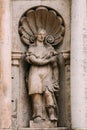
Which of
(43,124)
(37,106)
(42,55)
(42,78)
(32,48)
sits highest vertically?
(32,48)

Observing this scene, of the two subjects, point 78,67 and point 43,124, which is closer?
point 78,67

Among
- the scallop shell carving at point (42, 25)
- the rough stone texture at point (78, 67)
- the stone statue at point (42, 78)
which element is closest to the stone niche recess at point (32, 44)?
the scallop shell carving at point (42, 25)

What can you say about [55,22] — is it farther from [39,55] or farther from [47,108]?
[47,108]

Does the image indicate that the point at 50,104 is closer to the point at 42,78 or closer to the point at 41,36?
the point at 42,78

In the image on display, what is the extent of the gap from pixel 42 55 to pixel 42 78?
0.47 m

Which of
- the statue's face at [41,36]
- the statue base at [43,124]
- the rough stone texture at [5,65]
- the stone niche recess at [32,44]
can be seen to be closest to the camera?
the rough stone texture at [5,65]

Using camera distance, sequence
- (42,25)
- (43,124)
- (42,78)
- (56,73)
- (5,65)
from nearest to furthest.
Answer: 1. (5,65)
2. (43,124)
3. (42,78)
4. (56,73)
5. (42,25)

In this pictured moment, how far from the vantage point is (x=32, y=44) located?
11836 millimetres

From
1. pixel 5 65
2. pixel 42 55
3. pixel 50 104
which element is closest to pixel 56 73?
pixel 42 55

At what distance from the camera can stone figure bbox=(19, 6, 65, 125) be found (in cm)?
1152

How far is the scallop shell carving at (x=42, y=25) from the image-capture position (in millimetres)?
11773

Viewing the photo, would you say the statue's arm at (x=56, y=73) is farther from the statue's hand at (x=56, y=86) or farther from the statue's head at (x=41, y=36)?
the statue's head at (x=41, y=36)

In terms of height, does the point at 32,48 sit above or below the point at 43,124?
above

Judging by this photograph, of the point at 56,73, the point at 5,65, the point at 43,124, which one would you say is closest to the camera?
the point at 5,65
